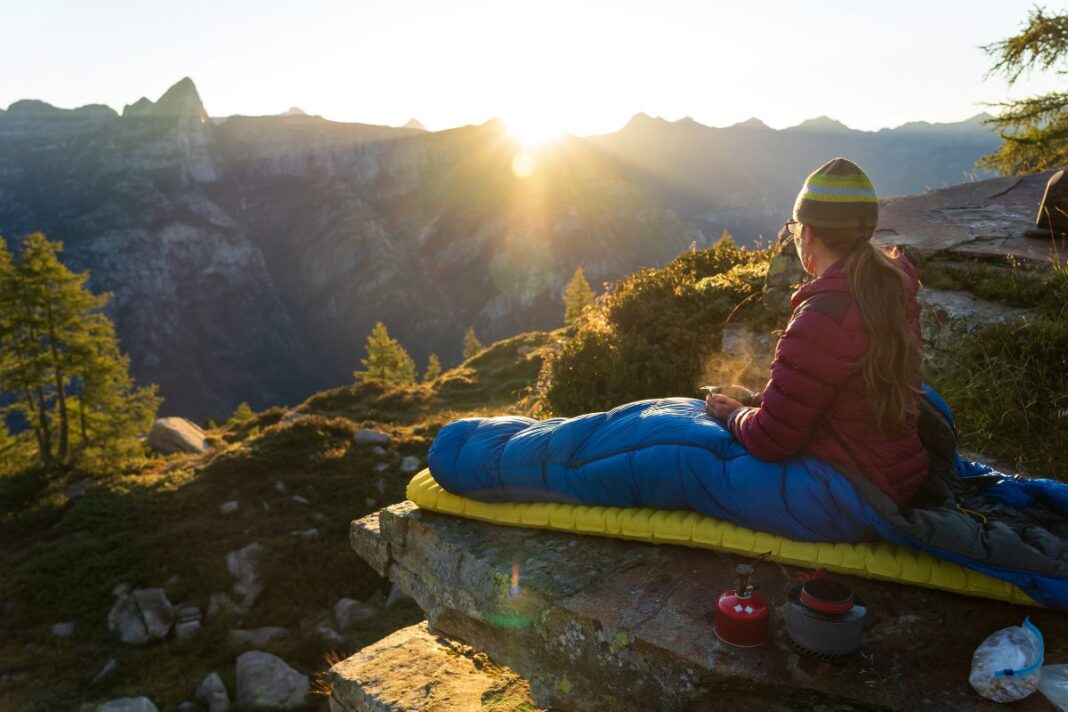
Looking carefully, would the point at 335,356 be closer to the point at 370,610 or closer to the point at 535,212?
the point at 535,212

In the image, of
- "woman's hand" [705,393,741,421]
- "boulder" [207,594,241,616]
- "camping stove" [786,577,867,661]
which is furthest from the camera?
"boulder" [207,594,241,616]

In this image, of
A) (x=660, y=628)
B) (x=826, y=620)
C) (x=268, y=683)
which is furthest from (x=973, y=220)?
(x=268, y=683)

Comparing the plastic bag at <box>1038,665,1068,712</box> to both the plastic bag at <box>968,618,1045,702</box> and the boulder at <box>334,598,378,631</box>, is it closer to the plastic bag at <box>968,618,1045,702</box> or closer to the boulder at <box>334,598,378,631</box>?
the plastic bag at <box>968,618,1045,702</box>

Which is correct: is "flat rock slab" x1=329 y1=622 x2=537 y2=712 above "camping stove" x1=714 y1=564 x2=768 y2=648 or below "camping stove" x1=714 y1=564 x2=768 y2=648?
below

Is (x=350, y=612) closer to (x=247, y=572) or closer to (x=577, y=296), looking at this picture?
(x=247, y=572)

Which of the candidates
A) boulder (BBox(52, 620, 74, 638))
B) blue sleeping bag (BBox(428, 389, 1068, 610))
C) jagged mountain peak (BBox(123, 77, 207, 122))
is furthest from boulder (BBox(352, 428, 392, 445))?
jagged mountain peak (BBox(123, 77, 207, 122))

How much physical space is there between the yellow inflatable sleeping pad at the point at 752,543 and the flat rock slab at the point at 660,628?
0.12 metres

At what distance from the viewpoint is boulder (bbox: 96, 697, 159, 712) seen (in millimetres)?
9336

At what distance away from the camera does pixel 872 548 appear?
11.0ft

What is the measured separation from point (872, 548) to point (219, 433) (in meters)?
28.0

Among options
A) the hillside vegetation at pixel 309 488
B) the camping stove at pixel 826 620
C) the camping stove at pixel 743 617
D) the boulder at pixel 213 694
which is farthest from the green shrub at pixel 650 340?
the boulder at pixel 213 694

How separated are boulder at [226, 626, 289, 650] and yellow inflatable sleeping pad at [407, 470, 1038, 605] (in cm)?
870

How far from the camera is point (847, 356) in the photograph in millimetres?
3053

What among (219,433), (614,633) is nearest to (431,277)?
(219,433)
